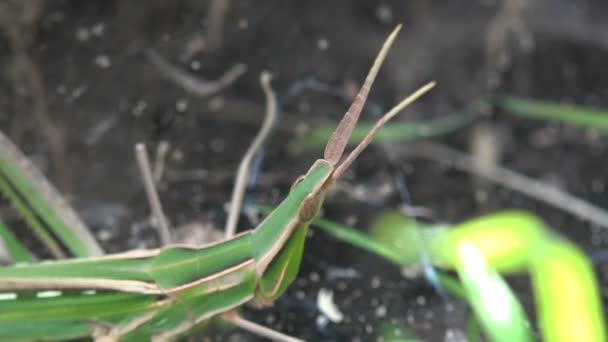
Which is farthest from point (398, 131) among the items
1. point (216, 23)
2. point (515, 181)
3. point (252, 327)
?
point (252, 327)

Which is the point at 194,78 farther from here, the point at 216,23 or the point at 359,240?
the point at 359,240

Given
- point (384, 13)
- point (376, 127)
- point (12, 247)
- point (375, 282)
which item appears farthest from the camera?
point (384, 13)

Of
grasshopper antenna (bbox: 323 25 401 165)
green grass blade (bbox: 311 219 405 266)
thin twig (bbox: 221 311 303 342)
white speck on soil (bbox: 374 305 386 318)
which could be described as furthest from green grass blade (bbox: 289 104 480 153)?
grasshopper antenna (bbox: 323 25 401 165)

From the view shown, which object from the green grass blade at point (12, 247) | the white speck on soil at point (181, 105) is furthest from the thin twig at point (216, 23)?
the green grass blade at point (12, 247)

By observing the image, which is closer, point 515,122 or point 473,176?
point 473,176

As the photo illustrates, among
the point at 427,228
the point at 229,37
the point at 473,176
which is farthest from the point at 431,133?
the point at 229,37

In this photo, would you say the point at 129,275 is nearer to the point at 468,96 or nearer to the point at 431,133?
the point at 431,133

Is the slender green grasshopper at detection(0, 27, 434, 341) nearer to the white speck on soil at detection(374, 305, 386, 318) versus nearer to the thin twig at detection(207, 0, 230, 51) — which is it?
the white speck on soil at detection(374, 305, 386, 318)
